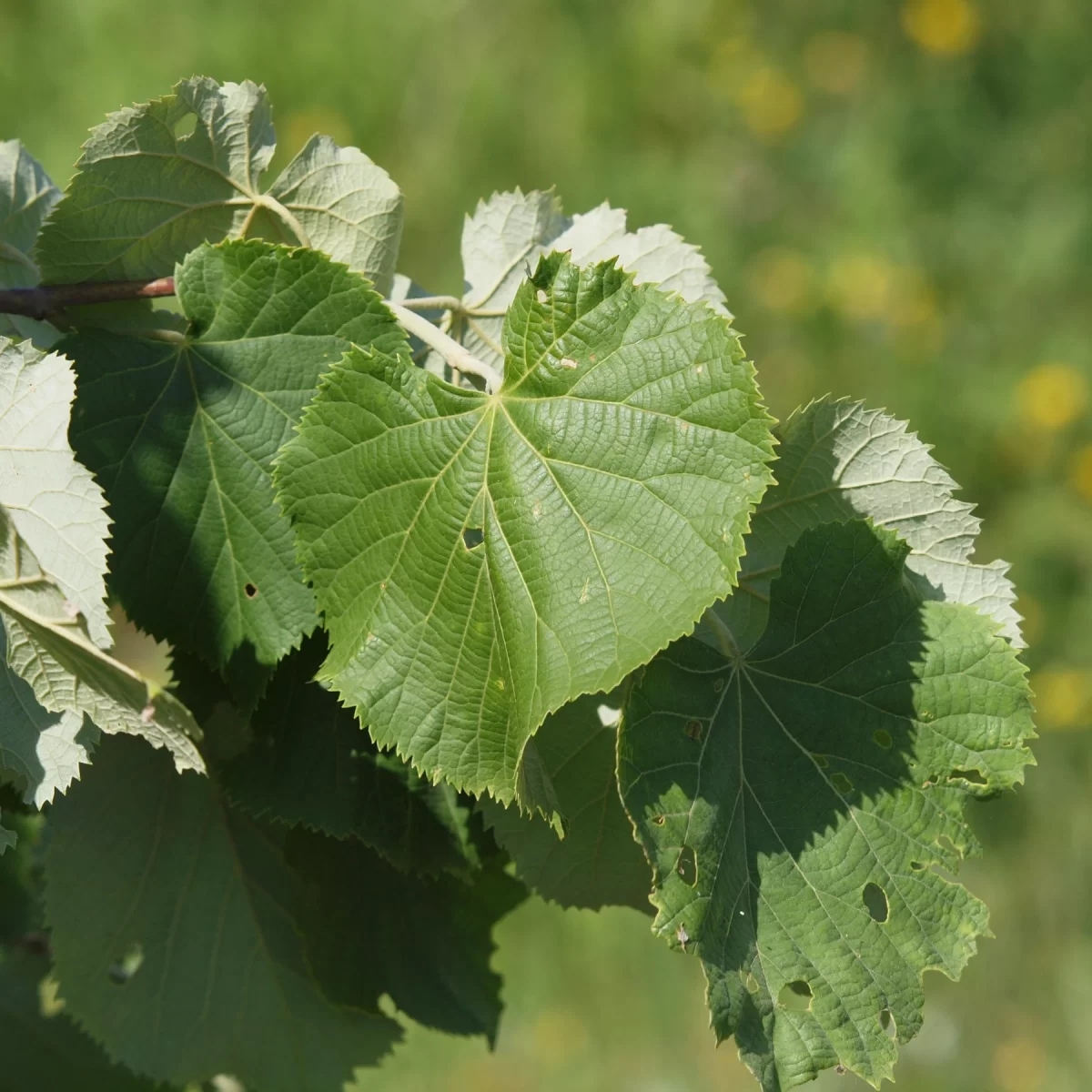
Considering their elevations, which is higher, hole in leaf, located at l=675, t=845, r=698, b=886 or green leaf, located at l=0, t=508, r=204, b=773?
green leaf, located at l=0, t=508, r=204, b=773

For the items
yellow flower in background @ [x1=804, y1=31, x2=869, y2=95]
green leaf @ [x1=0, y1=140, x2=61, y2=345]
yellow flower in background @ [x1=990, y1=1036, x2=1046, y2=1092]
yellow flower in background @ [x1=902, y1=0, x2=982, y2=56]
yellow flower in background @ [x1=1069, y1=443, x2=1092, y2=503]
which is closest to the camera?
green leaf @ [x1=0, y1=140, x2=61, y2=345]

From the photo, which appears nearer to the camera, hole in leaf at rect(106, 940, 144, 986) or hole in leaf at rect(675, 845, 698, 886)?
hole in leaf at rect(675, 845, 698, 886)

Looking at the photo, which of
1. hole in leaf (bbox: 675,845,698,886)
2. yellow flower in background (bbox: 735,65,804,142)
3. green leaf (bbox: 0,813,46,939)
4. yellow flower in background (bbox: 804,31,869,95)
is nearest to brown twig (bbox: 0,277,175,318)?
hole in leaf (bbox: 675,845,698,886)

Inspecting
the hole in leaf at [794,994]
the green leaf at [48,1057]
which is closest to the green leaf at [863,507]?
the hole in leaf at [794,994]

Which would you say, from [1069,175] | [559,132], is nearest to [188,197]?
[559,132]

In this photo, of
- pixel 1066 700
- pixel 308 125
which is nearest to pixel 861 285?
pixel 1066 700

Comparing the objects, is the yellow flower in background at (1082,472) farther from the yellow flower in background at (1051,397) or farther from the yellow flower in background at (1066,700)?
the yellow flower in background at (1066,700)

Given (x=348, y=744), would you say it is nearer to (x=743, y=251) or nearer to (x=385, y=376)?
(x=385, y=376)

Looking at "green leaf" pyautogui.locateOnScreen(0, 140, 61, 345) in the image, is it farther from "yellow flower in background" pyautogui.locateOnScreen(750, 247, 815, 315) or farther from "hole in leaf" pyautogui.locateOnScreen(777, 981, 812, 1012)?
"yellow flower in background" pyautogui.locateOnScreen(750, 247, 815, 315)
